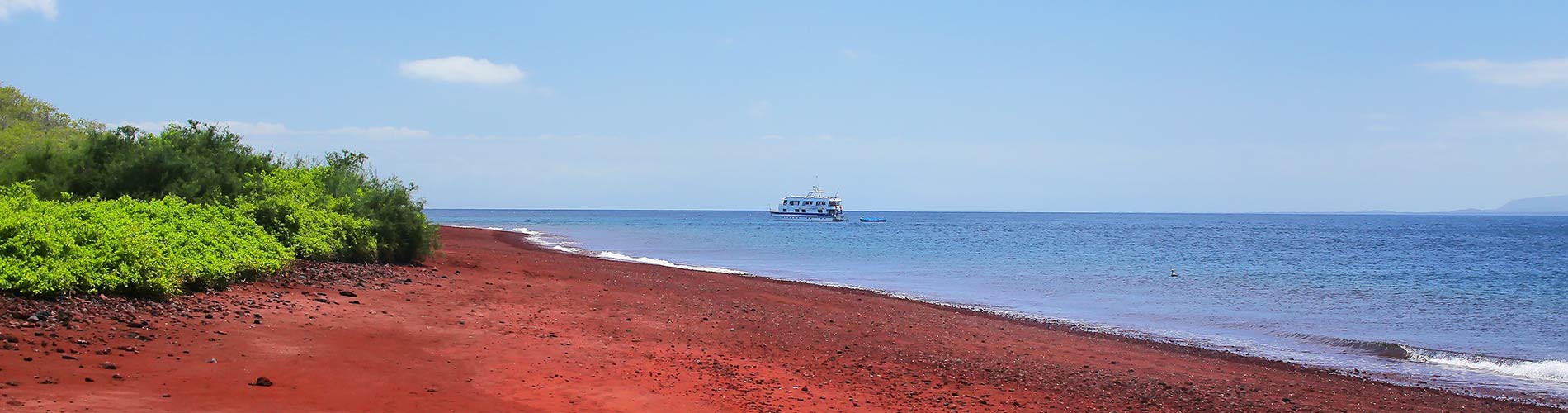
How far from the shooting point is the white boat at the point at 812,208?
13200 centimetres

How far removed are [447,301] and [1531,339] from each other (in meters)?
19.7

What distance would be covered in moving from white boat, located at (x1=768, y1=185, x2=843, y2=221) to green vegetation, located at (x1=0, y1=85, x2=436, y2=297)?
109m

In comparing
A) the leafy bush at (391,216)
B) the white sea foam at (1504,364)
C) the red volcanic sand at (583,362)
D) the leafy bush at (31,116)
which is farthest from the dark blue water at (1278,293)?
the leafy bush at (31,116)

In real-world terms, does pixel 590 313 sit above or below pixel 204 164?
below

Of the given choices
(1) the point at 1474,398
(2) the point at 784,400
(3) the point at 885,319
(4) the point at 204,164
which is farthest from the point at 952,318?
(4) the point at 204,164

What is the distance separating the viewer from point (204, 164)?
55.1 feet

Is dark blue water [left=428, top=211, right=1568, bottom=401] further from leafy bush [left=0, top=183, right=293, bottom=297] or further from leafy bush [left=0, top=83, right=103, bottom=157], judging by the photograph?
leafy bush [left=0, top=83, right=103, bottom=157]

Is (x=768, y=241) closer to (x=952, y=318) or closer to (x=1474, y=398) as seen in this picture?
(x=952, y=318)

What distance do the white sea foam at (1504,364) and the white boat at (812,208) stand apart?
11473cm

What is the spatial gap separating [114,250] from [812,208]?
124228 millimetres

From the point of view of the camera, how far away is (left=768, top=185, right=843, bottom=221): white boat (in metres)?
132

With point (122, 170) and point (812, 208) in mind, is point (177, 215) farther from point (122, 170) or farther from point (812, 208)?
point (812, 208)

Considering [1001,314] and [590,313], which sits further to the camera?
[1001,314]

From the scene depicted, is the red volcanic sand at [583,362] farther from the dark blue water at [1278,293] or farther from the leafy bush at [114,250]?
the dark blue water at [1278,293]
